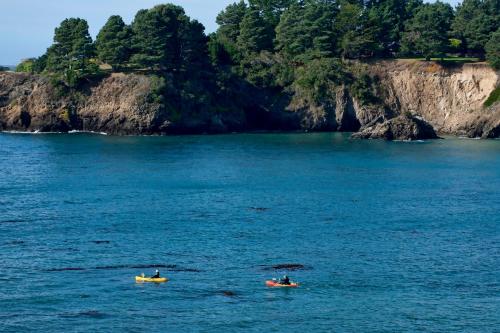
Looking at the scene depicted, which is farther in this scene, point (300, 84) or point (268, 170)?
point (300, 84)

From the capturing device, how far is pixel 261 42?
18325cm

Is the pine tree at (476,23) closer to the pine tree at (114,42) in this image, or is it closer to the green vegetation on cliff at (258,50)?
the green vegetation on cliff at (258,50)

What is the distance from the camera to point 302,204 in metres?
99.9

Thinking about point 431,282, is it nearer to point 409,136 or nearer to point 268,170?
point 268,170

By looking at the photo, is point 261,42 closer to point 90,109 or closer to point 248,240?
point 90,109

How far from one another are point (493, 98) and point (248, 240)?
94.4m

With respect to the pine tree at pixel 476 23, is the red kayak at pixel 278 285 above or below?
below

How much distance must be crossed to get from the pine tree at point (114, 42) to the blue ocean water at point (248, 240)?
117 ft

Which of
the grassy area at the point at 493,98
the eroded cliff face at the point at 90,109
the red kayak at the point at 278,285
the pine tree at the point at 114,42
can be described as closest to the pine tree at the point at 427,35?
the grassy area at the point at 493,98

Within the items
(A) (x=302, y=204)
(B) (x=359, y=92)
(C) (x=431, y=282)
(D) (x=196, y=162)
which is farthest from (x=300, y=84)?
(C) (x=431, y=282)

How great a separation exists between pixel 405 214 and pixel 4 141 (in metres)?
83.1

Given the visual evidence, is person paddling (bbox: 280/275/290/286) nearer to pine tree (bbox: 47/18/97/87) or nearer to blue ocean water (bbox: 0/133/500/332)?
blue ocean water (bbox: 0/133/500/332)

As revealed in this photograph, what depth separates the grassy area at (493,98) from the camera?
16325cm

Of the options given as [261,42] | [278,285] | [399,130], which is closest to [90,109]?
[261,42]
